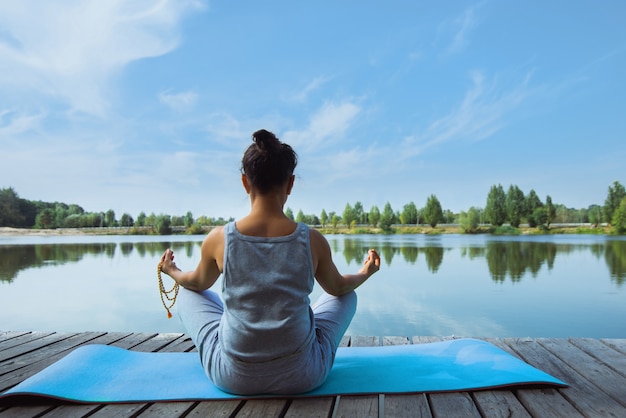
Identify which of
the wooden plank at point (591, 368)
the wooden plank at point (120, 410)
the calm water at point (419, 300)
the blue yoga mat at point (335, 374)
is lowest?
the calm water at point (419, 300)

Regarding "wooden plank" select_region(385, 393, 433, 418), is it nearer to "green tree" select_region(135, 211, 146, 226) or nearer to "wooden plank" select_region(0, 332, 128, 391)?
"wooden plank" select_region(0, 332, 128, 391)


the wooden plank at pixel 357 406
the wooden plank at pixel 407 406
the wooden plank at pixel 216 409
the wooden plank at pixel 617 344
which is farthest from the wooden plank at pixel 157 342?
the wooden plank at pixel 617 344

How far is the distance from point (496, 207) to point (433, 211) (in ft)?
21.6

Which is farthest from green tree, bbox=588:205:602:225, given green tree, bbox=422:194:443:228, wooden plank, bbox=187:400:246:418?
wooden plank, bbox=187:400:246:418

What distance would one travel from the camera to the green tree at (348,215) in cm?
5234

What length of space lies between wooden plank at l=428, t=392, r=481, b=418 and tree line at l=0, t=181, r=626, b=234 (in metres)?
38.2

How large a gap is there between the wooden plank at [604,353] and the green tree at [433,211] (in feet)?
157

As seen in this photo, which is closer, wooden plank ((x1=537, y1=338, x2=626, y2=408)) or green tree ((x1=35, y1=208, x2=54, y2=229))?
wooden plank ((x1=537, y1=338, x2=626, y2=408))

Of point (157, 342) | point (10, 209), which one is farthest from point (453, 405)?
point (10, 209)

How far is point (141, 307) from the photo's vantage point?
7520 mm

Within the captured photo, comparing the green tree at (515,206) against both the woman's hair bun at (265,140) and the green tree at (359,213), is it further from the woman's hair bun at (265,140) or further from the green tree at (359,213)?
the woman's hair bun at (265,140)

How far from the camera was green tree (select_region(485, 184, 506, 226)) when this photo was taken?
1884 inches

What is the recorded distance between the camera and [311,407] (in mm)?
1897

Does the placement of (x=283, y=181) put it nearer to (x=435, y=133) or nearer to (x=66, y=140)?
(x=66, y=140)
